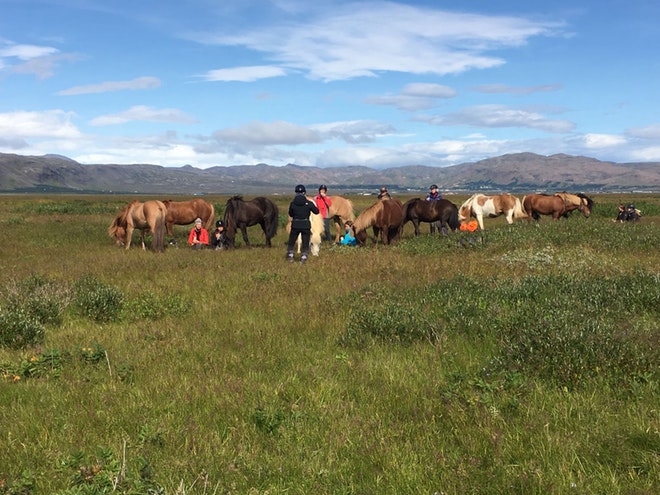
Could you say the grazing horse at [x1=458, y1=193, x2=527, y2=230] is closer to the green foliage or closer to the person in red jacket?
the person in red jacket

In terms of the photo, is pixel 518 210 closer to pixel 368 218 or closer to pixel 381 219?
pixel 381 219

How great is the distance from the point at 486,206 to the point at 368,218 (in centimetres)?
909

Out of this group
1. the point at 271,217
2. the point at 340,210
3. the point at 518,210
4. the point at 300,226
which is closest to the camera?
the point at 300,226

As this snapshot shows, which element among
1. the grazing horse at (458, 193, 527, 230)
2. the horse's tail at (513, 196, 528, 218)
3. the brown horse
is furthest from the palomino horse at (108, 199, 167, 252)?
the horse's tail at (513, 196, 528, 218)

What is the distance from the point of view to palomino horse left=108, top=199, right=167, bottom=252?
58.1 ft

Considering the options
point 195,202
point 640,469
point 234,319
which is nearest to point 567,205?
point 195,202

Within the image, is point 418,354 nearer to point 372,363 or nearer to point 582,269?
point 372,363

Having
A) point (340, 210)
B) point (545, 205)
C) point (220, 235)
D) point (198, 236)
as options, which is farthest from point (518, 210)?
point (198, 236)

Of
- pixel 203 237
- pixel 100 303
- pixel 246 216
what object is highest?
pixel 246 216

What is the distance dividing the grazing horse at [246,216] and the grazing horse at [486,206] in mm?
10928

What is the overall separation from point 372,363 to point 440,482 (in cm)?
250

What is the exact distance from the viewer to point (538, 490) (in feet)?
11.3

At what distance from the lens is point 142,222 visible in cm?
1883

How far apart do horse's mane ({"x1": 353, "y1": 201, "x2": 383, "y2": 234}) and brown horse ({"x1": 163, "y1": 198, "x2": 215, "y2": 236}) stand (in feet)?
25.9
